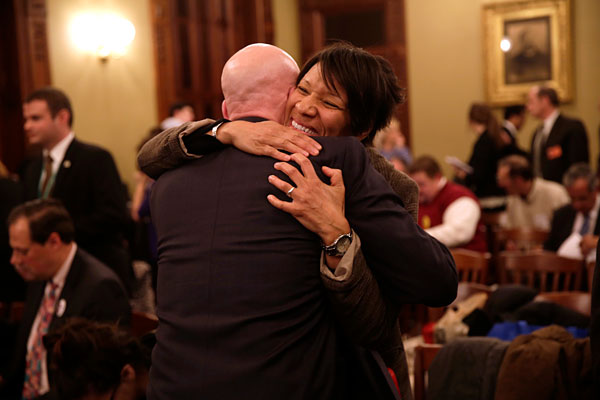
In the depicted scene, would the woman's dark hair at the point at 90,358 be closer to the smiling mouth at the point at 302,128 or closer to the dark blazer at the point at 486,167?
the smiling mouth at the point at 302,128

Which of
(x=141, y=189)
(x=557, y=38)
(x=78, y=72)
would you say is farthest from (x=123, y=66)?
(x=557, y=38)

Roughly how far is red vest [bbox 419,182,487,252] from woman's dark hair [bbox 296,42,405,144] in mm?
3734

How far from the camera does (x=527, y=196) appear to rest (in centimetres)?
644

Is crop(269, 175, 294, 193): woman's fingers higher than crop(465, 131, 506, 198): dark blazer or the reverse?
higher

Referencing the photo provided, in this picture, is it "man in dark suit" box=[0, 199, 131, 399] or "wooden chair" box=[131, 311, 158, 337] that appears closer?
"man in dark suit" box=[0, 199, 131, 399]

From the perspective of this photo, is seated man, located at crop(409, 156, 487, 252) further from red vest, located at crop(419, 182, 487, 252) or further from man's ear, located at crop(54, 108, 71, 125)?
man's ear, located at crop(54, 108, 71, 125)

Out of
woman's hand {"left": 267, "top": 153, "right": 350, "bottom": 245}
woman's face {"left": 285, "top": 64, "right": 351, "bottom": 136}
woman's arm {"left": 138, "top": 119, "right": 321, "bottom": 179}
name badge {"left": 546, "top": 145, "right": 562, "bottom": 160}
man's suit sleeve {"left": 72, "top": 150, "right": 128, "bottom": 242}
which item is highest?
woman's face {"left": 285, "top": 64, "right": 351, "bottom": 136}

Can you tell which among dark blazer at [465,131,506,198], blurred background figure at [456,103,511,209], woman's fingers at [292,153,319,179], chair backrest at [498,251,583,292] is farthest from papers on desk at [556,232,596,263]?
woman's fingers at [292,153,319,179]

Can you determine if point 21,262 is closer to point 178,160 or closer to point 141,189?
point 178,160

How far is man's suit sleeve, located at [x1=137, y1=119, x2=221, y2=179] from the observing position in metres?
1.57

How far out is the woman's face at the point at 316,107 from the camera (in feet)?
5.13

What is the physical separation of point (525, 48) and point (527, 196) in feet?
15.1

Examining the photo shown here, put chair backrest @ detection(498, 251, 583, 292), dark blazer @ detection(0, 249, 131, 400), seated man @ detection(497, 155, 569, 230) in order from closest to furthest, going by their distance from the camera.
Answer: dark blazer @ detection(0, 249, 131, 400), chair backrest @ detection(498, 251, 583, 292), seated man @ detection(497, 155, 569, 230)

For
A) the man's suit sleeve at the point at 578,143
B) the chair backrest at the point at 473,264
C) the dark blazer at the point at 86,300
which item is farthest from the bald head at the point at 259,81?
the man's suit sleeve at the point at 578,143
